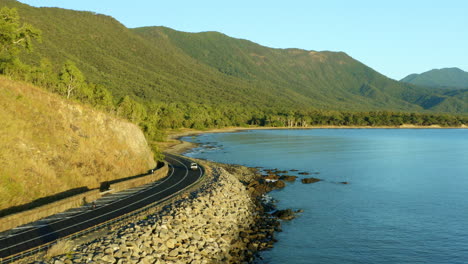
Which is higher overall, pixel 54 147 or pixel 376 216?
pixel 54 147

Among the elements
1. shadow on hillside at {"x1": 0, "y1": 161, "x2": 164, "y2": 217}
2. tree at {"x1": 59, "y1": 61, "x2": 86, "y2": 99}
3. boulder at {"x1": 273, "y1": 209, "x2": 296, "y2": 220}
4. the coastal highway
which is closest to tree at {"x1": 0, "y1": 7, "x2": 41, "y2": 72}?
tree at {"x1": 59, "y1": 61, "x2": 86, "y2": 99}

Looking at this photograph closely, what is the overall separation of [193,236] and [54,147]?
21.0 metres

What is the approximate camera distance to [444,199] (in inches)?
2050

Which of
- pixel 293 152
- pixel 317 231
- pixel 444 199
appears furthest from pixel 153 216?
pixel 293 152

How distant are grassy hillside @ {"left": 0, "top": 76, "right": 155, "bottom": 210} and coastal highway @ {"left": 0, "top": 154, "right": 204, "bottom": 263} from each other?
19.3 feet

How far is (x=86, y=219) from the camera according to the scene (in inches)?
1169

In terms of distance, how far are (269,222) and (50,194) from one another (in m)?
22.7

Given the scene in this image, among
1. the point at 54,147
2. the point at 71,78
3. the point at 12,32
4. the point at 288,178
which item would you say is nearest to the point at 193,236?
the point at 54,147

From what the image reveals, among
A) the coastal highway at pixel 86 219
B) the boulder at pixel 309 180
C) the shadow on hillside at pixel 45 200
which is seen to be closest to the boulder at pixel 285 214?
the coastal highway at pixel 86 219

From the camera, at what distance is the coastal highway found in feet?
78.5

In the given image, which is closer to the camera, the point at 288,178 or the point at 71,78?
the point at 288,178

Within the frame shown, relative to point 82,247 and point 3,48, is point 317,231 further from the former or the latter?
point 3,48

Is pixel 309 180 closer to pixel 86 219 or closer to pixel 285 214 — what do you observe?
pixel 285 214

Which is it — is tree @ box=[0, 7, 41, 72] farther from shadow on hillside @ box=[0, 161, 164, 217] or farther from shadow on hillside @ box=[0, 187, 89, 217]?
shadow on hillside @ box=[0, 187, 89, 217]
